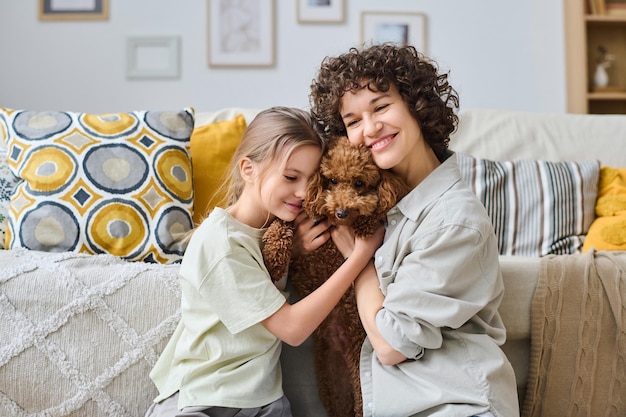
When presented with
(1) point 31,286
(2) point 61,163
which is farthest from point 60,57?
(1) point 31,286

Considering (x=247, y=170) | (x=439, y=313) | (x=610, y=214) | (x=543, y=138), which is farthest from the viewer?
(x=543, y=138)

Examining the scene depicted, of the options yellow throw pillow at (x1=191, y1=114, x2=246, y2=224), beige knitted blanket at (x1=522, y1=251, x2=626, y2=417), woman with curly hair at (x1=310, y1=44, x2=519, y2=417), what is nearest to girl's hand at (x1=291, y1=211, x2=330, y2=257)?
woman with curly hair at (x1=310, y1=44, x2=519, y2=417)

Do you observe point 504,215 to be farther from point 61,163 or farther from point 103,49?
point 103,49

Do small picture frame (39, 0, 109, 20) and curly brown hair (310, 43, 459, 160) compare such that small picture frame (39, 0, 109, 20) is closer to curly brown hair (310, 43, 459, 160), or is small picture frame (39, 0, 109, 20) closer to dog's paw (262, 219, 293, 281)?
curly brown hair (310, 43, 459, 160)

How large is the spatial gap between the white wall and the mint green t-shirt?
2100mm

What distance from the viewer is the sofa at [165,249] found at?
1575mm

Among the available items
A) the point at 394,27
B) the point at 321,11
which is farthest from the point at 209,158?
the point at 394,27

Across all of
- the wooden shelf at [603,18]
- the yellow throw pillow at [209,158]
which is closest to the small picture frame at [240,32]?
the yellow throw pillow at [209,158]

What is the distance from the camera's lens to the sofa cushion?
5.13ft

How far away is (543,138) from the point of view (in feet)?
8.33

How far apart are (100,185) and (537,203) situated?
1483 mm

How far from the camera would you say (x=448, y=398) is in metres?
1.30

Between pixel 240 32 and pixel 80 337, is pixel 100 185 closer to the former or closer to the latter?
pixel 80 337

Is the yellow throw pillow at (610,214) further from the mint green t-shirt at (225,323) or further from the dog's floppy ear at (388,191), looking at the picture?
the mint green t-shirt at (225,323)
